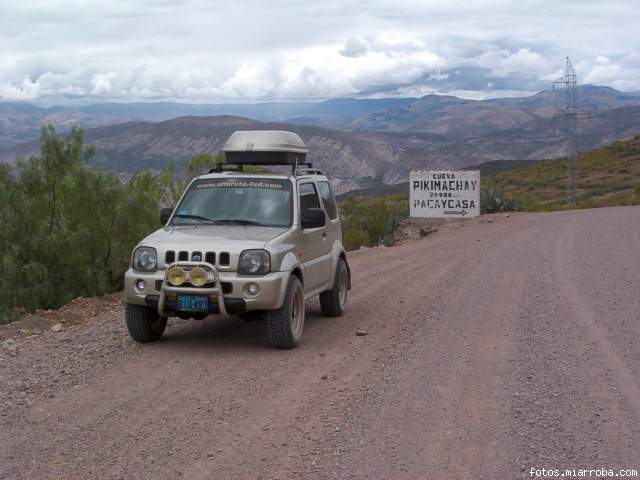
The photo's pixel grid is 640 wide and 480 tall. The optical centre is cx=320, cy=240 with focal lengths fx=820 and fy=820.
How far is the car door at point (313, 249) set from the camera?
9.38 metres

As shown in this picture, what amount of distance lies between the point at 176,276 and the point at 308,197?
8.01 ft

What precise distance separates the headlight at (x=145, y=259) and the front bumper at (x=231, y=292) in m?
0.15

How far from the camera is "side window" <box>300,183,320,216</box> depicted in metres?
9.70

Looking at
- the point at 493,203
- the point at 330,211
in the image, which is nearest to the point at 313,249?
the point at 330,211

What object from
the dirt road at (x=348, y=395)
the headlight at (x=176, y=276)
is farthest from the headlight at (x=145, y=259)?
the dirt road at (x=348, y=395)

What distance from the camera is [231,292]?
8188 mm

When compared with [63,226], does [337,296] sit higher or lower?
lower

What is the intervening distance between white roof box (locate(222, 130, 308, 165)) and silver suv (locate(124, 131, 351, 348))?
1cm

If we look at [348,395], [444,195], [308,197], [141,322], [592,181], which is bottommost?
[592,181]

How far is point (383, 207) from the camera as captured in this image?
29062mm

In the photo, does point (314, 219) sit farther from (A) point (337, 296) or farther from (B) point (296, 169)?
(A) point (337, 296)

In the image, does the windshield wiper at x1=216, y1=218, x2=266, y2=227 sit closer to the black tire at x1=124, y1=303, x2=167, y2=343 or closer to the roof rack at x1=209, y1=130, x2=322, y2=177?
the roof rack at x1=209, y1=130, x2=322, y2=177

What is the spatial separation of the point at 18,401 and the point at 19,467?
1.65m

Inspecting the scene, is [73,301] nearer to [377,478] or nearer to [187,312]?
[187,312]
